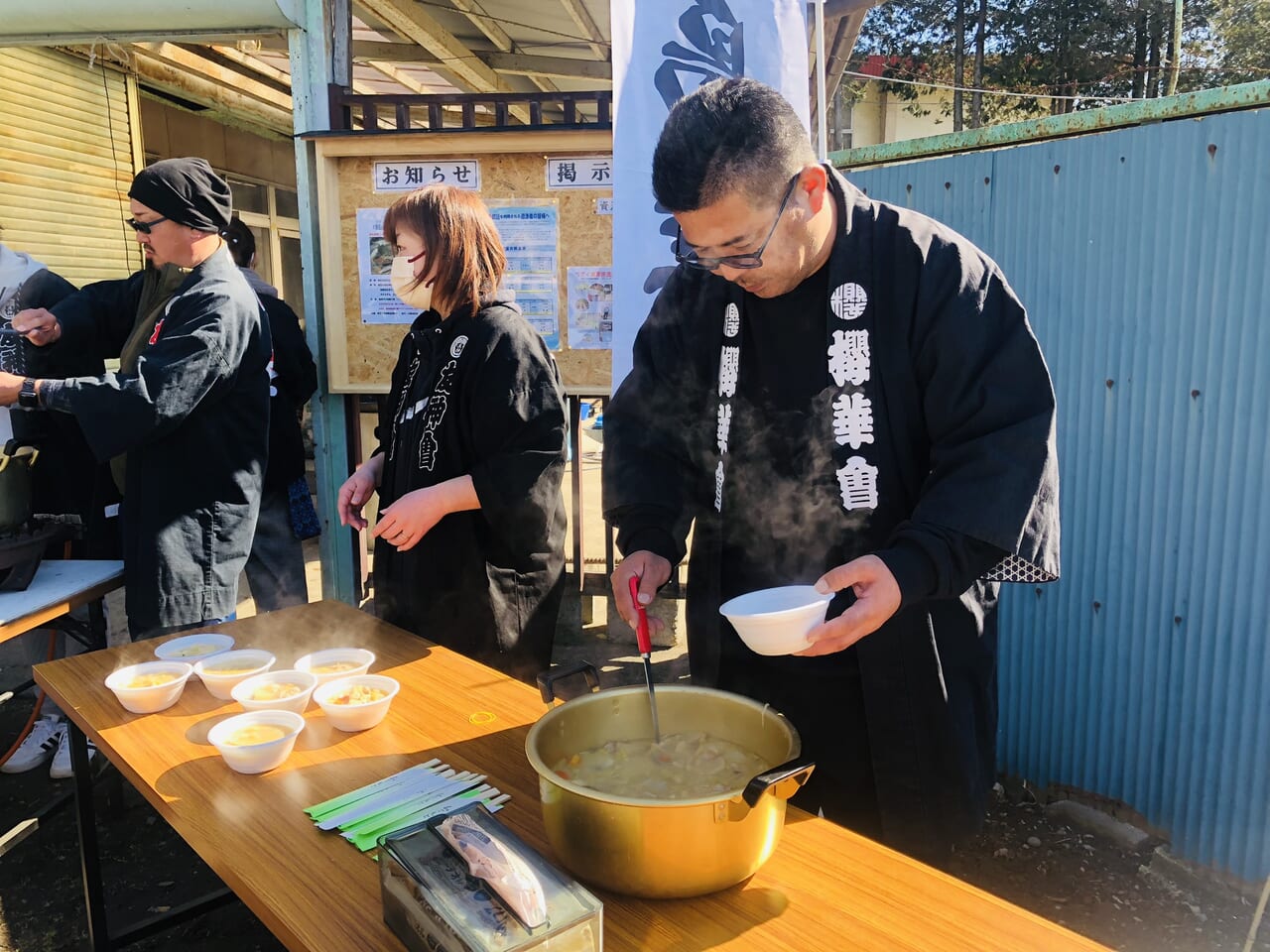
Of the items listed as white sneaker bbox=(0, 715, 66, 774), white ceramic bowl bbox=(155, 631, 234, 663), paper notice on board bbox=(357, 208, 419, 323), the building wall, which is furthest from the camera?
the building wall

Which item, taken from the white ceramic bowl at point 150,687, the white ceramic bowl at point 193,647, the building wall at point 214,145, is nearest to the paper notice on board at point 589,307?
the white ceramic bowl at point 193,647

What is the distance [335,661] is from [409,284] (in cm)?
141

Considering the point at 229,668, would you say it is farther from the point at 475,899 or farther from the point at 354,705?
the point at 475,899

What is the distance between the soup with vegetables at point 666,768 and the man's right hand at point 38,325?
3.93m

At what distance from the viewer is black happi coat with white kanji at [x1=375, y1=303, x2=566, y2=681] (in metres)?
3.04

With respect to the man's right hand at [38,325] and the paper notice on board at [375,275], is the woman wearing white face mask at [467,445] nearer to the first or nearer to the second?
the paper notice on board at [375,275]

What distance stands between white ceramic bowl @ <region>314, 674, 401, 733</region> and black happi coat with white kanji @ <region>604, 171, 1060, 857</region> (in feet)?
2.30

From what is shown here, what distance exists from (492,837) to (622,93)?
3557 millimetres

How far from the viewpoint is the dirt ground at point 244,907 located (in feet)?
10.7

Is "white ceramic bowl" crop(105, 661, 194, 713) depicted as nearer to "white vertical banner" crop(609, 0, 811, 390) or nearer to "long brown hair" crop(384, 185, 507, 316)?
"long brown hair" crop(384, 185, 507, 316)

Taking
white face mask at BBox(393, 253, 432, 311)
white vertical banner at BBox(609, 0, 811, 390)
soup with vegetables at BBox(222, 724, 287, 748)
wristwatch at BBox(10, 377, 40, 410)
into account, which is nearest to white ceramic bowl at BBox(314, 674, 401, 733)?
Answer: soup with vegetables at BBox(222, 724, 287, 748)

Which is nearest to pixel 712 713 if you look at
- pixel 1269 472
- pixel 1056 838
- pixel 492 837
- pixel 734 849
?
pixel 734 849

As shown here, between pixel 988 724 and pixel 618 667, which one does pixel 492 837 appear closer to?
pixel 988 724

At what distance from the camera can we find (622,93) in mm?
4031
